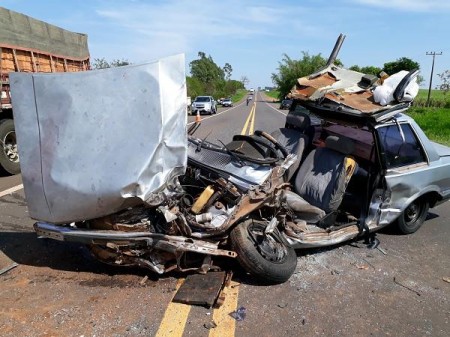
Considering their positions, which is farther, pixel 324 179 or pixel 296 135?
pixel 296 135

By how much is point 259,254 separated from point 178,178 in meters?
1.04

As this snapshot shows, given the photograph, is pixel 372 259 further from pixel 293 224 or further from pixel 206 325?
pixel 206 325

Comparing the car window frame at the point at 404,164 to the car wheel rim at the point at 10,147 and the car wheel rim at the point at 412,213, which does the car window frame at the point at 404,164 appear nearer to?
the car wheel rim at the point at 412,213

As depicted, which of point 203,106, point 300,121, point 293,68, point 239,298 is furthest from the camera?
point 293,68

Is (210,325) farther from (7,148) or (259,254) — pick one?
(7,148)

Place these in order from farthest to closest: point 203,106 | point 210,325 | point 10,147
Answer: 1. point 203,106
2. point 10,147
3. point 210,325

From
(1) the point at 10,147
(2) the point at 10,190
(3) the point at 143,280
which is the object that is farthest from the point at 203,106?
(3) the point at 143,280

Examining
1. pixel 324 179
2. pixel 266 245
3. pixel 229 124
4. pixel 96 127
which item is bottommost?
pixel 229 124

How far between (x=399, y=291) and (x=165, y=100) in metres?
2.76

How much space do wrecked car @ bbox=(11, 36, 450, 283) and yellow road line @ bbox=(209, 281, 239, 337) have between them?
260mm

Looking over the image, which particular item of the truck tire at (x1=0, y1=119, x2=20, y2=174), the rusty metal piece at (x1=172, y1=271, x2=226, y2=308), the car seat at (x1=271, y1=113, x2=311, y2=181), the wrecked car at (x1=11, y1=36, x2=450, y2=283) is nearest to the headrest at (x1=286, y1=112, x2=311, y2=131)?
the car seat at (x1=271, y1=113, x2=311, y2=181)

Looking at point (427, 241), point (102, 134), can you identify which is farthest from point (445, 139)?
point (102, 134)

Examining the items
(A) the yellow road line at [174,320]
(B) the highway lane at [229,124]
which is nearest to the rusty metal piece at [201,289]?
(A) the yellow road line at [174,320]

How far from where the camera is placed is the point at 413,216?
5.45 meters
